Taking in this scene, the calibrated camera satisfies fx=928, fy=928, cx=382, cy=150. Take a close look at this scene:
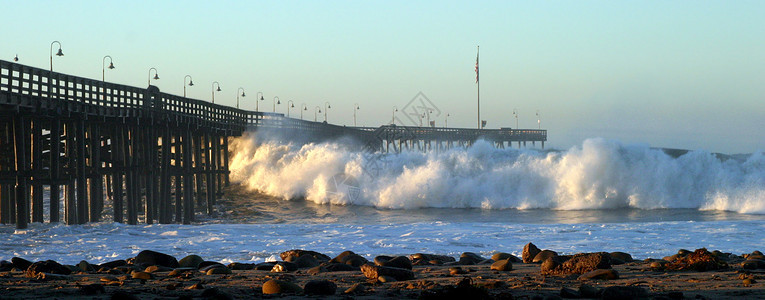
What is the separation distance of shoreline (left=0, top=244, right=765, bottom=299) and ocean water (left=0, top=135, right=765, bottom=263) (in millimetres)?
3716

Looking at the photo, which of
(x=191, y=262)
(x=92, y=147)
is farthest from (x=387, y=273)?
(x=92, y=147)

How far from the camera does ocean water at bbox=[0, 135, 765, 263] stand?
798 inches

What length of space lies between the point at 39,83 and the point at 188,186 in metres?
12.0

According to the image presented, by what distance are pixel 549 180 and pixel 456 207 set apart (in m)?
4.71

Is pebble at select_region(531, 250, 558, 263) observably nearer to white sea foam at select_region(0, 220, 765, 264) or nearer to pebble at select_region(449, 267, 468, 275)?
pebble at select_region(449, 267, 468, 275)

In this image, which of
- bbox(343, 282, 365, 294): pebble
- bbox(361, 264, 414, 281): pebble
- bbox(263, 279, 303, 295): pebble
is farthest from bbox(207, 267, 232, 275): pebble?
bbox(343, 282, 365, 294): pebble

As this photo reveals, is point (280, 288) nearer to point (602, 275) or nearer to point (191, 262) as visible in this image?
point (602, 275)

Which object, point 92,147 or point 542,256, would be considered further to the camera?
point 92,147

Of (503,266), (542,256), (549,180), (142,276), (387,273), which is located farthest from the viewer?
(549,180)

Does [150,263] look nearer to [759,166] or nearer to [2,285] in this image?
[2,285]

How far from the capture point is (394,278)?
474 inches

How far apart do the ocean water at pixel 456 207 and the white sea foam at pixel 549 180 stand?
0.07 meters

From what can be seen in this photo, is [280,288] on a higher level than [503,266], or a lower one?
higher

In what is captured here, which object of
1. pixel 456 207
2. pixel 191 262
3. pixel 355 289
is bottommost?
pixel 456 207
